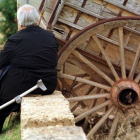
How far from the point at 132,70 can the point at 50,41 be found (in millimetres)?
1394

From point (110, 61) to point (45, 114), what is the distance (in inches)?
87.5

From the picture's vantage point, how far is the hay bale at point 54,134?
2363mm

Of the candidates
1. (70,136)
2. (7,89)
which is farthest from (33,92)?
(70,136)

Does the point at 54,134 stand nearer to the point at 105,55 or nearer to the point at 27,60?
the point at 27,60

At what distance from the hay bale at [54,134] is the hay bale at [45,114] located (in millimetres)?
219

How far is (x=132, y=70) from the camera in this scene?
16.0ft

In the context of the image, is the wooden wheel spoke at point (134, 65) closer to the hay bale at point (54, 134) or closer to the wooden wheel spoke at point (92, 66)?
the wooden wheel spoke at point (92, 66)

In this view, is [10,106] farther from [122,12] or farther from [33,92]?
[122,12]

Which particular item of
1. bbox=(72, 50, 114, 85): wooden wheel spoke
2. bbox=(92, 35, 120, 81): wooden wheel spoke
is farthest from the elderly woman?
bbox=(92, 35, 120, 81): wooden wheel spoke

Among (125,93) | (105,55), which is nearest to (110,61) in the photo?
(105,55)

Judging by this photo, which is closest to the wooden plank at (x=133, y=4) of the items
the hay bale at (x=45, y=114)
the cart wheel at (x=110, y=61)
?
the cart wheel at (x=110, y=61)

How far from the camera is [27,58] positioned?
4191 millimetres

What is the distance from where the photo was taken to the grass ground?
15.2 feet

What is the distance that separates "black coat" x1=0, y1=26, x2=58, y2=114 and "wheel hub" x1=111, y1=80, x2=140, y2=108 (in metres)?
1.06
